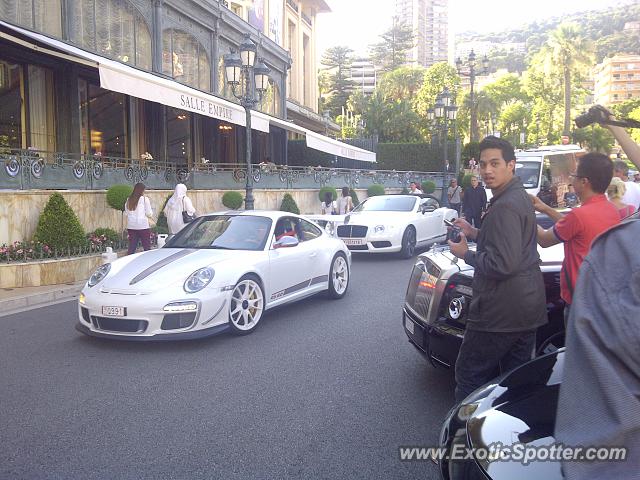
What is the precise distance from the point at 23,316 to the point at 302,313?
3693 millimetres

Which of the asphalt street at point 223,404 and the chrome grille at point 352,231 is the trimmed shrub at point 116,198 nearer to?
the chrome grille at point 352,231

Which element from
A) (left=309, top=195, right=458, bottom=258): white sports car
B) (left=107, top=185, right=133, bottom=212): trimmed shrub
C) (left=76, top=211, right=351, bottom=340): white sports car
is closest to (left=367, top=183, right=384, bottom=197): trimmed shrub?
(left=309, top=195, right=458, bottom=258): white sports car

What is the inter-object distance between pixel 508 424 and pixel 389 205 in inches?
480

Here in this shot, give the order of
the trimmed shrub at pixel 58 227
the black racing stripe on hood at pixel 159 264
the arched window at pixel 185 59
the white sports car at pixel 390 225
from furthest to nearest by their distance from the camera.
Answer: the arched window at pixel 185 59 → the white sports car at pixel 390 225 → the trimmed shrub at pixel 58 227 → the black racing stripe on hood at pixel 159 264

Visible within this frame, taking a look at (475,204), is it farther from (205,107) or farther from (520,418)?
(520,418)

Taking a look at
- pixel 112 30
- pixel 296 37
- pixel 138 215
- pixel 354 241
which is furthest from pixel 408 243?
pixel 296 37

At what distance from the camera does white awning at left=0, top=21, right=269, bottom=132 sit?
1207cm

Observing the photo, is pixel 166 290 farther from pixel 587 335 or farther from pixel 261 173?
pixel 261 173

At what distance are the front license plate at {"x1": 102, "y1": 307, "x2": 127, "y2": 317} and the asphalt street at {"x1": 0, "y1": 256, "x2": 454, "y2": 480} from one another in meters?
0.38

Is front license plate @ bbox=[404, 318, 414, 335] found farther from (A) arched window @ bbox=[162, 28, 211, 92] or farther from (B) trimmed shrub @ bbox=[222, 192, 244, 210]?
(A) arched window @ bbox=[162, 28, 211, 92]

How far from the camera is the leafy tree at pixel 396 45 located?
123m

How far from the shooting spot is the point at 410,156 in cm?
4609

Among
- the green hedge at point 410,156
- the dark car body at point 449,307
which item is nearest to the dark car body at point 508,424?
the dark car body at point 449,307

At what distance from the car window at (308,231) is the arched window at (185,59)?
48.0 ft
